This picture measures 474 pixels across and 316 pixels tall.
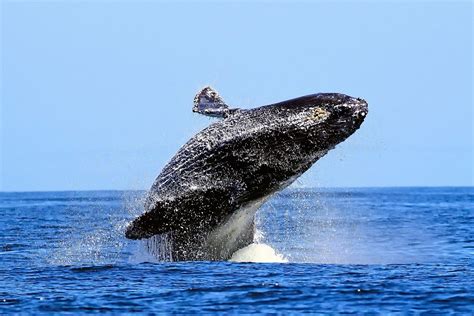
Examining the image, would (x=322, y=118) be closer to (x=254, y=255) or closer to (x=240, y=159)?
(x=240, y=159)

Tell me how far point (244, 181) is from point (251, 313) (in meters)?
3.76

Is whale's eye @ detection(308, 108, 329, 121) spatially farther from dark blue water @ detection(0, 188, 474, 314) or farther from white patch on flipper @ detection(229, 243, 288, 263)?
white patch on flipper @ detection(229, 243, 288, 263)

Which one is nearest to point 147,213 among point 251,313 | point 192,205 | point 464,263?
point 192,205

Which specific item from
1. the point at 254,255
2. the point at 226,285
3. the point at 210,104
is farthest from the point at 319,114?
the point at 254,255

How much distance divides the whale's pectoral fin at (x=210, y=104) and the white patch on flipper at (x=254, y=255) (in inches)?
104

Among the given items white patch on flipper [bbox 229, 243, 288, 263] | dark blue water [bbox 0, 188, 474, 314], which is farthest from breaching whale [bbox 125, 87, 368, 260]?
white patch on flipper [bbox 229, 243, 288, 263]

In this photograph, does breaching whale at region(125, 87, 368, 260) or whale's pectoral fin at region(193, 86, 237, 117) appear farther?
whale's pectoral fin at region(193, 86, 237, 117)

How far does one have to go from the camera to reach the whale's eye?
1574 centimetres

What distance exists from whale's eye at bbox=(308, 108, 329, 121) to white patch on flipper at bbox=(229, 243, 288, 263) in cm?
316

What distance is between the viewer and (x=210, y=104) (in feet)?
55.2

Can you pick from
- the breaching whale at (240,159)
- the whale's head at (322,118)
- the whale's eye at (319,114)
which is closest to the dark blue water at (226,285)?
the breaching whale at (240,159)

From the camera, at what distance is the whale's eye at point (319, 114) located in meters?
15.7

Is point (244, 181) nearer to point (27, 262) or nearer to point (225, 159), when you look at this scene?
point (225, 159)

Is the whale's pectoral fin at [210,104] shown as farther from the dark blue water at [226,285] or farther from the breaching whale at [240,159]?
the dark blue water at [226,285]
